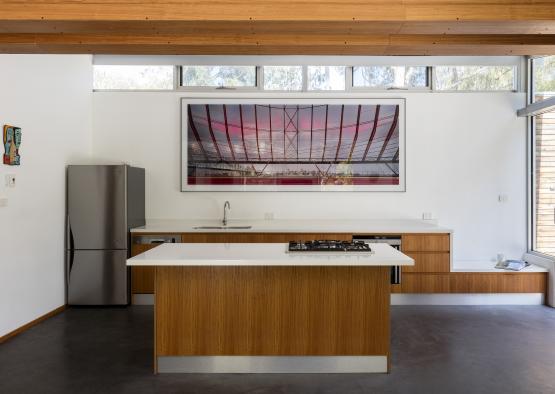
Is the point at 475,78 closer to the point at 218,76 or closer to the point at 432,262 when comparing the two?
the point at 432,262

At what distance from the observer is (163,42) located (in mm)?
3193

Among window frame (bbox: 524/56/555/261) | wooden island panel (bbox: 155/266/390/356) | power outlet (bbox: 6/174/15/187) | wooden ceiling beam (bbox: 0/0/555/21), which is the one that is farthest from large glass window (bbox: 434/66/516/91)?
power outlet (bbox: 6/174/15/187)

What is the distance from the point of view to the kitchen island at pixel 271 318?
10.3 ft

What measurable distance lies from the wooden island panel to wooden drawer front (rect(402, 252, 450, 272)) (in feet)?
6.54

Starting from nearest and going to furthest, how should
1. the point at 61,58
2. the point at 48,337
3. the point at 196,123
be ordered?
the point at 48,337 → the point at 61,58 → the point at 196,123

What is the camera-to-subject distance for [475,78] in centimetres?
573

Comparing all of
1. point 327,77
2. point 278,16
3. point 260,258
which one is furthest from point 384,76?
point 260,258

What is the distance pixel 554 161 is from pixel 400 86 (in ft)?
6.84

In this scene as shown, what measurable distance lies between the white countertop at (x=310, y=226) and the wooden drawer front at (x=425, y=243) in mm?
70

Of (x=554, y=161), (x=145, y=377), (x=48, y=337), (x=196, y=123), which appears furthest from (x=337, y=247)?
(x=554, y=161)

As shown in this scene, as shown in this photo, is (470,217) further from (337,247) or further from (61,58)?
(61,58)

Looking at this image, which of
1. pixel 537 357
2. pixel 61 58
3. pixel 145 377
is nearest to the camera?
pixel 145 377

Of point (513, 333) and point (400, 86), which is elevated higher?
point (400, 86)

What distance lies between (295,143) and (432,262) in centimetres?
224
